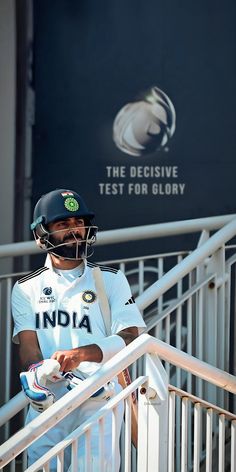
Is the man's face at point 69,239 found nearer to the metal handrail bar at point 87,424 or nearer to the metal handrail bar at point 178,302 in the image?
the metal handrail bar at point 87,424

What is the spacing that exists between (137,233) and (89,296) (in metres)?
1.31

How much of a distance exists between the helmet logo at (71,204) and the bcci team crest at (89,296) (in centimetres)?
34

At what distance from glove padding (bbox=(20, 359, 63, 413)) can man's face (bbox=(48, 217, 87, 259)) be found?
493 millimetres

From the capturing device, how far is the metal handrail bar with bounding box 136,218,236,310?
5.32 metres

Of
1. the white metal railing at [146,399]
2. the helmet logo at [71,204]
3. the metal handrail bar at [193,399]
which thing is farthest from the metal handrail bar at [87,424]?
the helmet logo at [71,204]

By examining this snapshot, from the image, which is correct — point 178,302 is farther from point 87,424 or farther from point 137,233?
point 87,424

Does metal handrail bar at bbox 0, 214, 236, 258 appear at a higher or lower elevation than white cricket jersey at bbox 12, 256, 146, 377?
higher

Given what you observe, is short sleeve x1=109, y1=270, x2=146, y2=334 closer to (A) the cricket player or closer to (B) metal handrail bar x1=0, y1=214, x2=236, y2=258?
(A) the cricket player

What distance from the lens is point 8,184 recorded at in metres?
7.07

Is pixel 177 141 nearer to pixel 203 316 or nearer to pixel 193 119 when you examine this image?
pixel 193 119

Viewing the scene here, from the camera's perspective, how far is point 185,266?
5469 mm

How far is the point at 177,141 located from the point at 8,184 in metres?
1.14

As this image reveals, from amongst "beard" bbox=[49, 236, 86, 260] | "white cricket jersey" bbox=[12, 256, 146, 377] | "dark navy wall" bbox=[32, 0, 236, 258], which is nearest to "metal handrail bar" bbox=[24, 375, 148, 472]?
"white cricket jersey" bbox=[12, 256, 146, 377]

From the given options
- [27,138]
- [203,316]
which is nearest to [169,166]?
[27,138]
